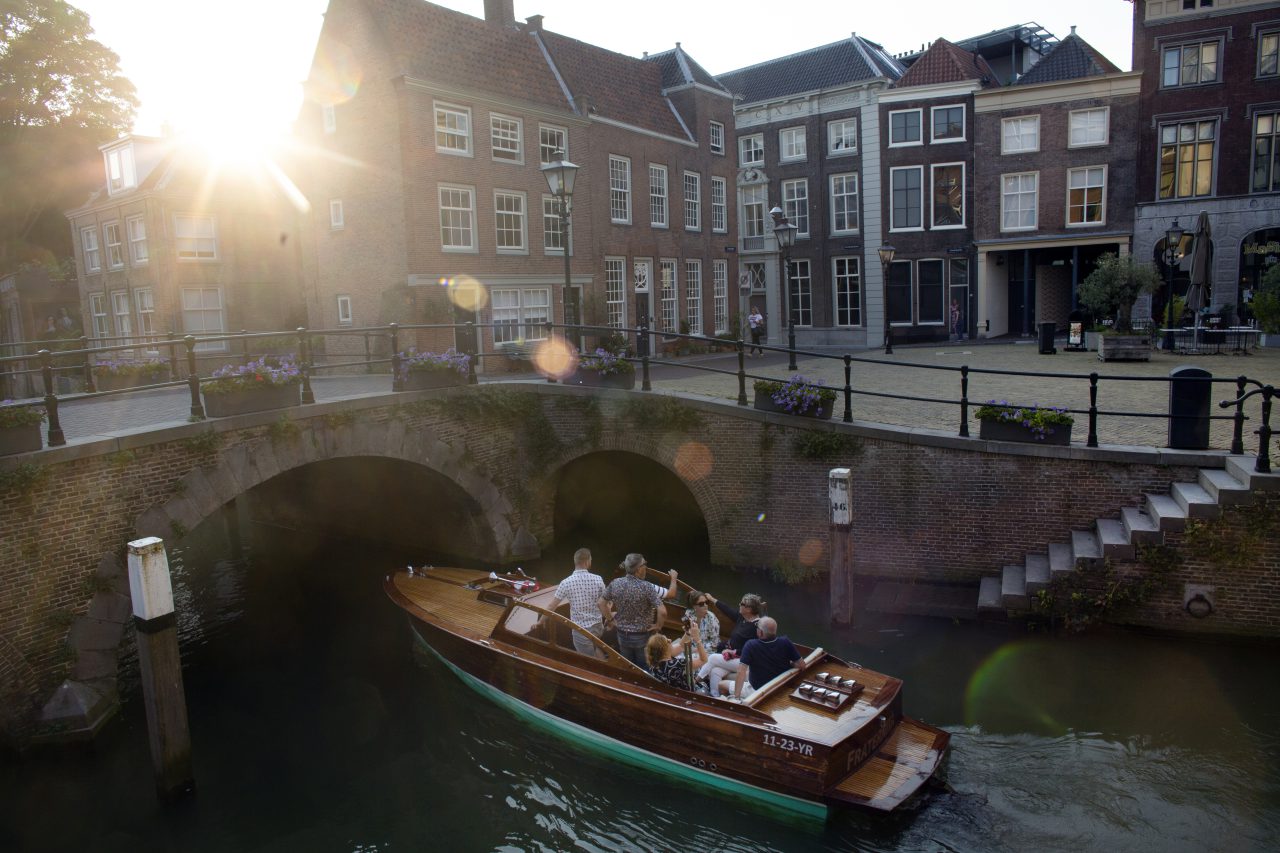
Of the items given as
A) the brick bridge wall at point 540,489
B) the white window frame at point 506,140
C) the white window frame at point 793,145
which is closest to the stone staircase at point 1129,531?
the brick bridge wall at point 540,489

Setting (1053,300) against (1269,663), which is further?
(1053,300)

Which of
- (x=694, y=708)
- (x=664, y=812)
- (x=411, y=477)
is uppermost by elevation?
(x=411, y=477)

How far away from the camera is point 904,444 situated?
13.1 m

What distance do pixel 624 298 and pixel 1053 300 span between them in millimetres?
16831

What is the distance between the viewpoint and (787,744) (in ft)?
26.3

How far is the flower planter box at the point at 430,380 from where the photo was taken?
47.1ft

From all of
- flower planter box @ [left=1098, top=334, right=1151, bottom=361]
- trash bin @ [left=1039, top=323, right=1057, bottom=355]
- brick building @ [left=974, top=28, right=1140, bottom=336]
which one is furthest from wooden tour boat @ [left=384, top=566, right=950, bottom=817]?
brick building @ [left=974, top=28, right=1140, bottom=336]

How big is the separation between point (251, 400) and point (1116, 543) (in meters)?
11.4

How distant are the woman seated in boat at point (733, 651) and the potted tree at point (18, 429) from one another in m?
7.71

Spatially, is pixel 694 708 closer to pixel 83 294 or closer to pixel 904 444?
pixel 904 444

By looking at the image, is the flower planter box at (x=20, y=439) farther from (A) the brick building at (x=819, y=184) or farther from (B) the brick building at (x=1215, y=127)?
(B) the brick building at (x=1215, y=127)

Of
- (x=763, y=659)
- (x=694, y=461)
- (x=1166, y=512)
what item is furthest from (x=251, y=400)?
(x=1166, y=512)

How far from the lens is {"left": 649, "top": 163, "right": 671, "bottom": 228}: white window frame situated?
30.2 metres

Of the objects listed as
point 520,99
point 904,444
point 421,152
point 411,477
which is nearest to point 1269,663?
point 904,444
